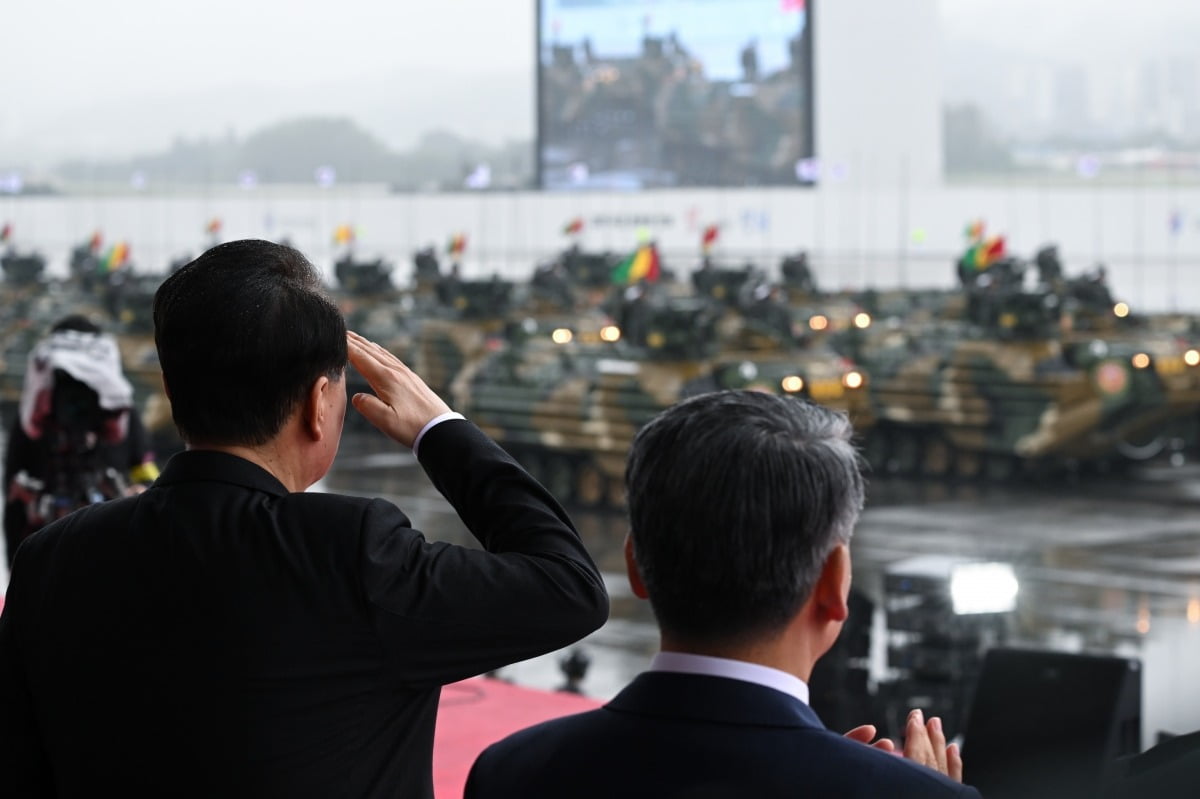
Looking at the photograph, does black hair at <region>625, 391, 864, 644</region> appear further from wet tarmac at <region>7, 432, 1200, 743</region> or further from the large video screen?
the large video screen

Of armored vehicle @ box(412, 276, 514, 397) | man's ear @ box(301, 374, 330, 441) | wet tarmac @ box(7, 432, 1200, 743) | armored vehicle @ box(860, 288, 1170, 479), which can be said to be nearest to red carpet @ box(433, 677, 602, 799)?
man's ear @ box(301, 374, 330, 441)

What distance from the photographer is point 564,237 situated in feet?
124

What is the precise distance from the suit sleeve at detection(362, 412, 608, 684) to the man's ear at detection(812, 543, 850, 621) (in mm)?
334

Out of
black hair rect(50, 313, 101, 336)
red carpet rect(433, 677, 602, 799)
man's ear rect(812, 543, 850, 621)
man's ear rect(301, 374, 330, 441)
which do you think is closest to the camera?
man's ear rect(812, 543, 850, 621)

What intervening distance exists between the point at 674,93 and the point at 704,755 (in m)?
35.4

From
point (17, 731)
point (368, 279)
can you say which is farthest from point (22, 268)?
point (17, 731)

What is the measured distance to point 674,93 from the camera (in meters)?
36.3

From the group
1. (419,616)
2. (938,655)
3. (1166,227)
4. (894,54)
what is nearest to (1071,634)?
(938,655)

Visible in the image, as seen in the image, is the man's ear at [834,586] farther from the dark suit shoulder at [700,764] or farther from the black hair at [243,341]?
the black hair at [243,341]

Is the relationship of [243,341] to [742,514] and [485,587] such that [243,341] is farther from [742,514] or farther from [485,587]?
[742,514]

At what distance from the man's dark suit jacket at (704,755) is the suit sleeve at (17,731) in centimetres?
60

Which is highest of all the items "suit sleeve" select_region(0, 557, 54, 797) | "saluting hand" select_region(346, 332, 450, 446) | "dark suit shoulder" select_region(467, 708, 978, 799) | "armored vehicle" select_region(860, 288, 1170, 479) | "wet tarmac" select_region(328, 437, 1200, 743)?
"saluting hand" select_region(346, 332, 450, 446)

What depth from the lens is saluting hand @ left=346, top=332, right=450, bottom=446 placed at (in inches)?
80.0

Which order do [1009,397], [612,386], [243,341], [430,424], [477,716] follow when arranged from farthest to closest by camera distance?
[1009,397] < [612,386] < [477,716] < [430,424] < [243,341]
